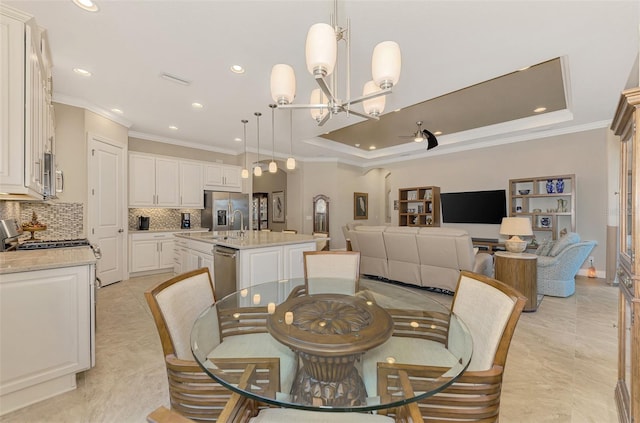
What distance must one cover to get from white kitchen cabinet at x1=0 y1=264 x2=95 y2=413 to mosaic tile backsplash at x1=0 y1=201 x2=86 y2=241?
2288mm

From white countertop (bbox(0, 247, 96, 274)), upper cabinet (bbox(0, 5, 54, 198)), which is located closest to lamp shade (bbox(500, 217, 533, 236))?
white countertop (bbox(0, 247, 96, 274))

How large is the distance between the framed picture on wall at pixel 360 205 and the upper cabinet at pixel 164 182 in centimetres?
428

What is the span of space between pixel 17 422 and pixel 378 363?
212cm

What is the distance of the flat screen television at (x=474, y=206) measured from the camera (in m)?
5.87

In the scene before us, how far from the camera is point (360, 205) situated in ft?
27.3

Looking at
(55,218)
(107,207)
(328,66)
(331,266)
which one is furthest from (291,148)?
(328,66)

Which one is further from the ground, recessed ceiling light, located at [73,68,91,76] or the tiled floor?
recessed ceiling light, located at [73,68,91,76]

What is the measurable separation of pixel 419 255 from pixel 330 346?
10.5ft

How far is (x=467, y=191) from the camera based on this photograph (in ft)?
21.1

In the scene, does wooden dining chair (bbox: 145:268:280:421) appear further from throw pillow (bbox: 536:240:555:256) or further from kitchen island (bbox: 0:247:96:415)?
throw pillow (bbox: 536:240:555:256)

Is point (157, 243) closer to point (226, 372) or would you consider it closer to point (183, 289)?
point (183, 289)

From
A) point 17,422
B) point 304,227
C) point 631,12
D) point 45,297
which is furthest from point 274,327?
point 304,227

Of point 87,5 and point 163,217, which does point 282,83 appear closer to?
point 87,5

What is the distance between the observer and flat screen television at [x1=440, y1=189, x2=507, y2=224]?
5.87 metres
